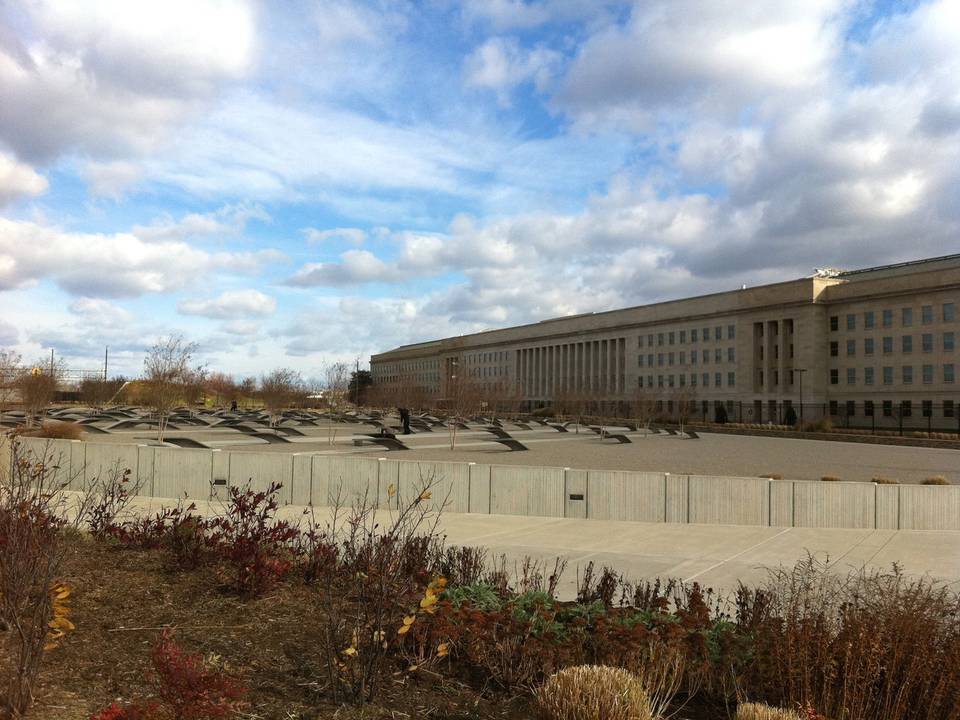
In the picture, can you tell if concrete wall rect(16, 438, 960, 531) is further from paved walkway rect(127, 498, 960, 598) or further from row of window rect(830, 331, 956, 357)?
row of window rect(830, 331, 956, 357)

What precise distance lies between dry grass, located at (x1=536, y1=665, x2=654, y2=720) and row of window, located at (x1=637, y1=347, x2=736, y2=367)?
89455 millimetres

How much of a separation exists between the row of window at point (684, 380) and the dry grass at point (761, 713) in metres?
88.9

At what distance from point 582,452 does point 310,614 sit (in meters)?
27.5

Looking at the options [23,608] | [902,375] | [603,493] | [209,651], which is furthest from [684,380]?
[23,608]

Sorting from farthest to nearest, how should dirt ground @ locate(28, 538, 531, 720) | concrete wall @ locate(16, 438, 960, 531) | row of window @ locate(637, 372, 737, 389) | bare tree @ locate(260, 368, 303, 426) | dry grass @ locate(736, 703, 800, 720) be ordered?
row of window @ locate(637, 372, 737, 389) → bare tree @ locate(260, 368, 303, 426) → concrete wall @ locate(16, 438, 960, 531) → dirt ground @ locate(28, 538, 531, 720) → dry grass @ locate(736, 703, 800, 720)

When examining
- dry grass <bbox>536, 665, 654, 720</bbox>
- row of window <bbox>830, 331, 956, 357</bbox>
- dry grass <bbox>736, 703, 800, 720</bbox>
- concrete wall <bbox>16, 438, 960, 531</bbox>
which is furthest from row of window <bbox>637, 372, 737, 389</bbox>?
dry grass <bbox>536, 665, 654, 720</bbox>

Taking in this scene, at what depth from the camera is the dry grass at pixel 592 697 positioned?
3.92 metres

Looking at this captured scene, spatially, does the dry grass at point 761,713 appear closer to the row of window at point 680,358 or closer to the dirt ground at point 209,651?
the dirt ground at point 209,651

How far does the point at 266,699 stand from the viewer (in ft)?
14.9

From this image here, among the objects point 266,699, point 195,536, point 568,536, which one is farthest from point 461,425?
point 266,699

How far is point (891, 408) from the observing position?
7225 centimetres

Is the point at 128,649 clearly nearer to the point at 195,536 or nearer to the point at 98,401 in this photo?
the point at 195,536

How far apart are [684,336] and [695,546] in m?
89.0

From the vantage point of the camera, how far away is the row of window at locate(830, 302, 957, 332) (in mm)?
68688
